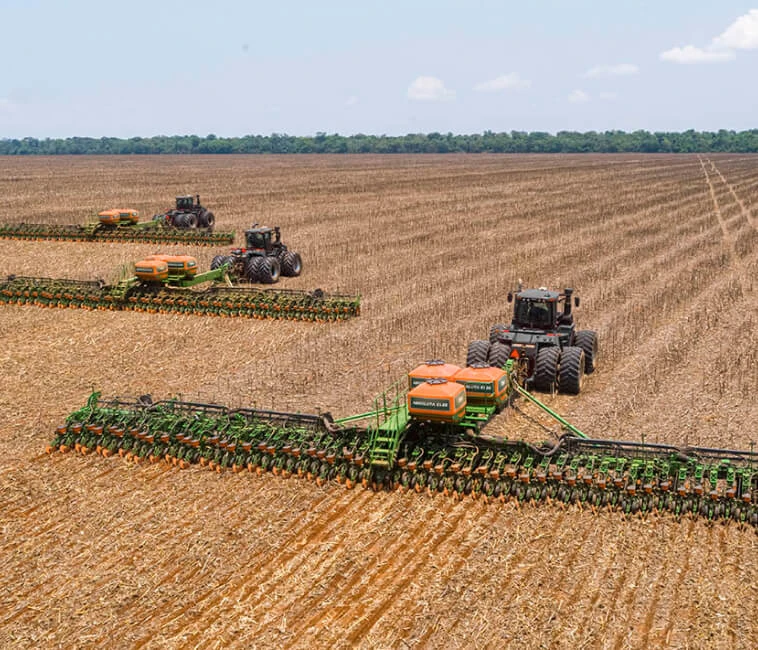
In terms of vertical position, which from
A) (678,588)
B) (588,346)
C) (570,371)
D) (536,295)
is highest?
(536,295)

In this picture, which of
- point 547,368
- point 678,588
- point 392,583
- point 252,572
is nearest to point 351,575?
point 392,583

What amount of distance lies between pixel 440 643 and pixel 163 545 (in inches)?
163

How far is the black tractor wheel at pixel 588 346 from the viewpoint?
1855cm

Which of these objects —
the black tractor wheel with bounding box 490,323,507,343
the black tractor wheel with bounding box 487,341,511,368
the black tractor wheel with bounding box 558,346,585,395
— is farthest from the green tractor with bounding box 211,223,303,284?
the black tractor wheel with bounding box 558,346,585,395

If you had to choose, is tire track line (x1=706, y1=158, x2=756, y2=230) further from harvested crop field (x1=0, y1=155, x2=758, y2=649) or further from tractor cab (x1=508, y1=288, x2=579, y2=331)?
tractor cab (x1=508, y1=288, x2=579, y2=331)

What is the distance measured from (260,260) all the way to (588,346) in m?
13.9

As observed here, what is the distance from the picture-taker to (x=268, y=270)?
95.4 feet

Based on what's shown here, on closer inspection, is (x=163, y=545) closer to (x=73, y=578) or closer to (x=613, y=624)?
(x=73, y=578)

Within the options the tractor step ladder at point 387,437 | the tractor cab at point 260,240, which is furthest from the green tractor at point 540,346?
the tractor cab at point 260,240

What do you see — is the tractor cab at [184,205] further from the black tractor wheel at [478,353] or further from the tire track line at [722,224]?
the black tractor wheel at [478,353]

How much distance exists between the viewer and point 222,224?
45.9 metres

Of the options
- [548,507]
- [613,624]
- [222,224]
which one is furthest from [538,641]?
[222,224]

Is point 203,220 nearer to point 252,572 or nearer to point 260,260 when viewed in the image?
point 260,260

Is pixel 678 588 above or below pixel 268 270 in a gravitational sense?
below
